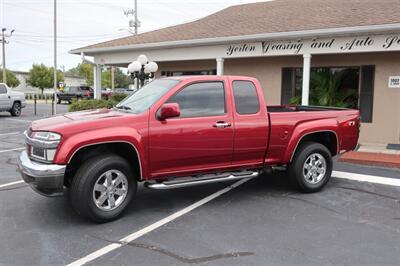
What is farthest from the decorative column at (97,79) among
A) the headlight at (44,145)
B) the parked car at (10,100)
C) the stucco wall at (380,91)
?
the headlight at (44,145)

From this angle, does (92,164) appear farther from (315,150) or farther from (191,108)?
(315,150)

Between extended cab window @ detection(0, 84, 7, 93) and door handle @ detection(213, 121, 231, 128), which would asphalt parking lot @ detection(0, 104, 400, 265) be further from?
extended cab window @ detection(0, 84, 7, 93)

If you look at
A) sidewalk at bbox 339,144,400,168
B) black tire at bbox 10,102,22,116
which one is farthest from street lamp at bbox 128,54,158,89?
black tire at bbox 10,102,22,116

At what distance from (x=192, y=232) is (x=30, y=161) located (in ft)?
7.19

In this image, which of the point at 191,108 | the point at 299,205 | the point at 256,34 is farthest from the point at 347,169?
the point at 256,34

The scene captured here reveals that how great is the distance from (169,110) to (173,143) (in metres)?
0.47

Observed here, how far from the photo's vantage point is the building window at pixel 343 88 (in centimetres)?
1207

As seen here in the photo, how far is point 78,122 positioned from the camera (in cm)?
502

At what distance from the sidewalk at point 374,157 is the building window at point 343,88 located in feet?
6.37

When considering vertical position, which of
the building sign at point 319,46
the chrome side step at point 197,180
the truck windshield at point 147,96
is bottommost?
the chrome side step at point 197,180

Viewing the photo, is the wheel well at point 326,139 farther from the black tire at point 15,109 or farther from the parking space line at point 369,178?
the black tire at point 15,109

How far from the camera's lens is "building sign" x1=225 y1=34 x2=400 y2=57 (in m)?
10.3

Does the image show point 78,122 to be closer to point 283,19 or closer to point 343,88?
point 343,88

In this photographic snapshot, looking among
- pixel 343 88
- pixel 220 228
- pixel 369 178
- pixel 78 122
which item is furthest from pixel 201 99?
pixel 343 88
